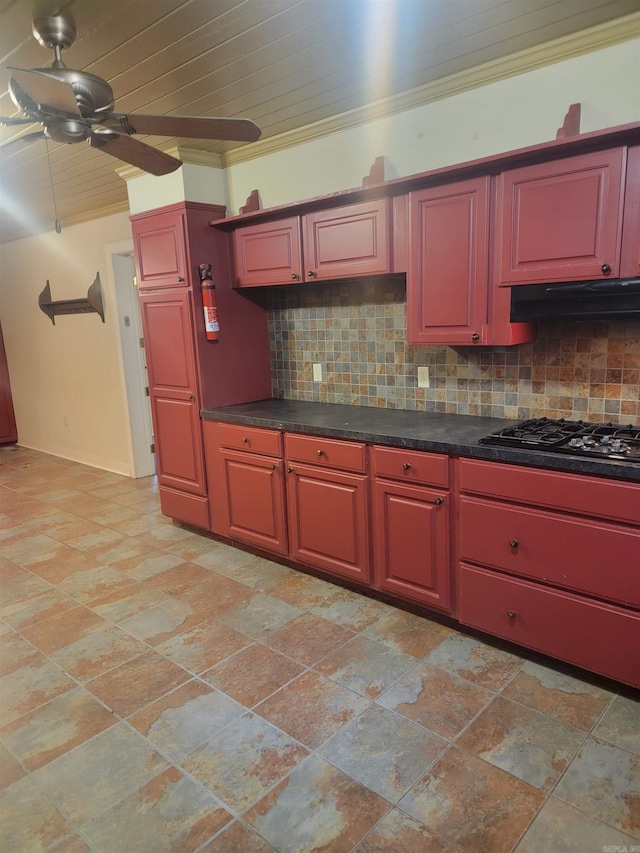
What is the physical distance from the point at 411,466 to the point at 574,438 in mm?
676

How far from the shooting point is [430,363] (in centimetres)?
304

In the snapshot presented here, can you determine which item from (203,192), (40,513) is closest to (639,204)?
(203,192)

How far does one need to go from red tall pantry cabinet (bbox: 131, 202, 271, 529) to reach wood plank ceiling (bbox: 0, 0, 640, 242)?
2.49ft

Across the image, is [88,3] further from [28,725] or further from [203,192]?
[28,725]

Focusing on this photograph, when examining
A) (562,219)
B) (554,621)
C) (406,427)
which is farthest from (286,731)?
(562,219)

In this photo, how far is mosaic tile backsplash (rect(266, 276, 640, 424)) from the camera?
7.99 feet

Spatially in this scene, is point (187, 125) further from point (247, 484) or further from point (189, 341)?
point (247, 484)

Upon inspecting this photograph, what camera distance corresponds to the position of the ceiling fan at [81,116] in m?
1.63

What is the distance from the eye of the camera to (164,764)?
1.89m

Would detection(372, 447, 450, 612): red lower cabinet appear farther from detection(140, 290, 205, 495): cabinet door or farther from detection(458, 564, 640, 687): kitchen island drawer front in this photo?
detection(140, 290, 205, 495): cabinet door

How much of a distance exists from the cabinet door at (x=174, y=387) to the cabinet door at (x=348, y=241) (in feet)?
2.94

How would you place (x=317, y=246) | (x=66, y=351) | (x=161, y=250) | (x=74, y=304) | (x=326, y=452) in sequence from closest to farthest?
(x=326, y=452) < (x=317, y=246) < (x=161, y=250) < (x=74, y=304) < (x=66, y=351)

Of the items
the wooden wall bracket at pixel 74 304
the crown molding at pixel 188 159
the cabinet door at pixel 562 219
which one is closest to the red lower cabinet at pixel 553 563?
the cabinet door at pixel 562 219

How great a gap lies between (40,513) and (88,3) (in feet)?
12.1
